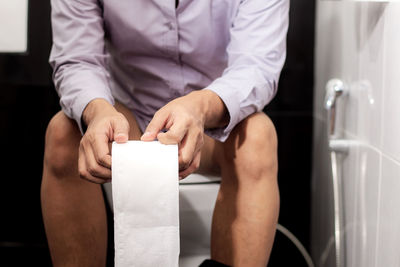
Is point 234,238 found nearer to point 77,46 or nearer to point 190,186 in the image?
point 190,186

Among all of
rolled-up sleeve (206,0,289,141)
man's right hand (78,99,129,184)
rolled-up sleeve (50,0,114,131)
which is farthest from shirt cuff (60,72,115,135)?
rolled-up sleeve (206,0,289,141)

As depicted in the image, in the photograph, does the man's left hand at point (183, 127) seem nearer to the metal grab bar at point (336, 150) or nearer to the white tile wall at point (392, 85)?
the white tile wall at point (392, 85)

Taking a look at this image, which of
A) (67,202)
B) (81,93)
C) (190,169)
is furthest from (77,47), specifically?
(190,169)

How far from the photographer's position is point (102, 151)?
31.6 inches

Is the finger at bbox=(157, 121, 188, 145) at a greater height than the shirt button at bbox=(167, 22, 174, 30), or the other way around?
the shirt button at bbox=(167, 22, 174, 30)

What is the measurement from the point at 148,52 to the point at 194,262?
456 mm

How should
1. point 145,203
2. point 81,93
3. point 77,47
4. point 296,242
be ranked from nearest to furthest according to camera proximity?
1. point 145,203
2. point 81,93
3. point 77,47
4. point 296,242

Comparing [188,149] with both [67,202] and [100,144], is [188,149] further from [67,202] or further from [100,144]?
[67,202]

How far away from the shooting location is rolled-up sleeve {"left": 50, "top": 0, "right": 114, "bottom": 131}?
1.05 metres

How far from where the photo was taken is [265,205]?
958 millimetres

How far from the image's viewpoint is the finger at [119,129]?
78 centimetres

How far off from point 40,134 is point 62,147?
2.86 feet

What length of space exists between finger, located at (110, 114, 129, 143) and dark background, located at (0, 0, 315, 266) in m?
1.01

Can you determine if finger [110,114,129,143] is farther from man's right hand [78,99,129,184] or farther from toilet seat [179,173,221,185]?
toilet seat [179,173,221,185]
